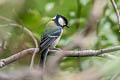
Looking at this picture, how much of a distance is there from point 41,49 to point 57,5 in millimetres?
693

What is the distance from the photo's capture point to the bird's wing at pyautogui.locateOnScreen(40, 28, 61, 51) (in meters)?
2.38

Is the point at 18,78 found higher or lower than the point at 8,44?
lower

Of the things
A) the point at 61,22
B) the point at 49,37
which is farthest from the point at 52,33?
the point at 61,22

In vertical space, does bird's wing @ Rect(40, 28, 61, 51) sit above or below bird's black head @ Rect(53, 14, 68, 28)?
below

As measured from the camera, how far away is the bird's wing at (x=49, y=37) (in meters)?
2.38

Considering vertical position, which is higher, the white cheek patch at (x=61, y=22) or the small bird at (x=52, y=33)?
the white cheek patch at (x=61, y=22)

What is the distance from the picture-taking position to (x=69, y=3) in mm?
2820

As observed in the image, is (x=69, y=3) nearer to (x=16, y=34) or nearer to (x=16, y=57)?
(x=16, y=34)

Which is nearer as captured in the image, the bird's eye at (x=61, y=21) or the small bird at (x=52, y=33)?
the small bird at (x=52, y=33)

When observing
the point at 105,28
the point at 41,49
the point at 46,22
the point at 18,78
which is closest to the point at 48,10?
the point at 46,22

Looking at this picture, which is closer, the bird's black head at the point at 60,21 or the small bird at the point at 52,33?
the small bird at the point at 52,33

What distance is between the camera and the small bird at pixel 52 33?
2.36m

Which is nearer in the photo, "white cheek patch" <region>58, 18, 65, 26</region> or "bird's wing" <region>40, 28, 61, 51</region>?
"bird's wing" <region>40, 28, 61, 51</region>

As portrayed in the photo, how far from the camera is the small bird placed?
2357mm
